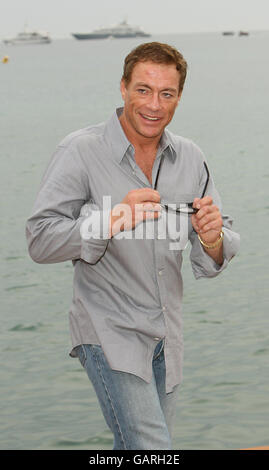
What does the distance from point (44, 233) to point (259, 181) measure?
26.4m

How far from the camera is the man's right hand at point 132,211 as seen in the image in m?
4.34

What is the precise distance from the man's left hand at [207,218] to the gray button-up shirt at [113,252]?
0.38 ft

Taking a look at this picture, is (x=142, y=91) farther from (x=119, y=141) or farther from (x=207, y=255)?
(x=207, y=255)

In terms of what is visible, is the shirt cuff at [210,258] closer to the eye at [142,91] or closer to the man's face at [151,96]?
the man's face at [151,96]

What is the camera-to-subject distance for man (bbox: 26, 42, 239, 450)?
449cm

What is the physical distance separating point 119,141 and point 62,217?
0.44 m

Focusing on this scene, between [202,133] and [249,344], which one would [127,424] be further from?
[202,133]

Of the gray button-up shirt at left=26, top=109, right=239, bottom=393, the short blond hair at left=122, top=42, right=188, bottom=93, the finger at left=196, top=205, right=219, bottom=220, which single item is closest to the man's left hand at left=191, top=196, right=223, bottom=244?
the finger at left=196, top=205, right=219, bottom=220

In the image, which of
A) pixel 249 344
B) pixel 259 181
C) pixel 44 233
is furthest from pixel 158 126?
pixel 259 181

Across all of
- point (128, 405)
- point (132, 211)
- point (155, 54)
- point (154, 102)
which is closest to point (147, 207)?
point (132, 211)

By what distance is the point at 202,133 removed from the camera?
156 ft

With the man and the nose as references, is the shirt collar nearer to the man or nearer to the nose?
the man

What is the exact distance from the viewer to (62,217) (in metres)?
4.54

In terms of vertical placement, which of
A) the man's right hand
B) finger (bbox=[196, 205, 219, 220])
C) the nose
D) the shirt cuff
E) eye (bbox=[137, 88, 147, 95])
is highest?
eye (bbox=[137, 88, 147, 95])
